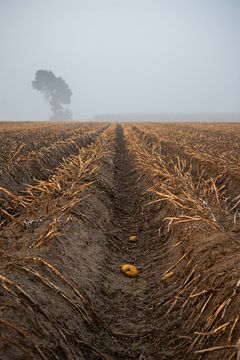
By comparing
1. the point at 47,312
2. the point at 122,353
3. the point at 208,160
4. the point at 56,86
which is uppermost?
the point at 56,86

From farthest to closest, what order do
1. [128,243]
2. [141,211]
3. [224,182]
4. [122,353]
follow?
[224,182], [141,211], [128,243], [122,353]

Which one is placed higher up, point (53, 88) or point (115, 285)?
point (53, 88)

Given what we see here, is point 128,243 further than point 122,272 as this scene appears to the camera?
Yes

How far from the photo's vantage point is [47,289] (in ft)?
8.98

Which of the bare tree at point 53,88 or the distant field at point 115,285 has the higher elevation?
the bare tree at point 53,88

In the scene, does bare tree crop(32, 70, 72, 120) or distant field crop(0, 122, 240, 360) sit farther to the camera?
bare tree crop(32, 70, 72, 120)

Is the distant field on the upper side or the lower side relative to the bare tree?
lower

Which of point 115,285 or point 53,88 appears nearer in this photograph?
point 115,285

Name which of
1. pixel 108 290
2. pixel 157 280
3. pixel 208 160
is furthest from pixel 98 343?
pixel 208 160

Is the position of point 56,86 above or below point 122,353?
above

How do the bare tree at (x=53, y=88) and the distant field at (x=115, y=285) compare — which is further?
the bare tree at (x=53, y=88)

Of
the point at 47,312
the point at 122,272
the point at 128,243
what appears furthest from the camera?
the point at 128,243

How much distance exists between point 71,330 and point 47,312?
0.86ft

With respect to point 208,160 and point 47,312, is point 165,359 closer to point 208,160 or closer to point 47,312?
point 47,312
